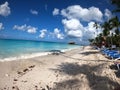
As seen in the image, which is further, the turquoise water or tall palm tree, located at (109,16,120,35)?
tall palm tree, located at (109,16,120,35)

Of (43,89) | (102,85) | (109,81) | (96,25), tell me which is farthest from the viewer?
(96,25)

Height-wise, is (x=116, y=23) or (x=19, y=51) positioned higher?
(x=116, y=23)

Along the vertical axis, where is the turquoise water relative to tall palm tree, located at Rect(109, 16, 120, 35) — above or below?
below

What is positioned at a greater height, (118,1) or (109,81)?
(118,1)

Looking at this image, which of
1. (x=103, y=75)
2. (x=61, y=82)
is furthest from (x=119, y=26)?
(x=61, y=82)

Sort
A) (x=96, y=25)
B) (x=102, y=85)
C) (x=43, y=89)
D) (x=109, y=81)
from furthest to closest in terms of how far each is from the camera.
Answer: (x=96, y=25) → (x=109, y=81) → (x=102, y=85) → (x=43, y=89)

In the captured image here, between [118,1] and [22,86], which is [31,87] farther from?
[118,1]

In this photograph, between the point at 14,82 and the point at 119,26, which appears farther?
the point at 119,26

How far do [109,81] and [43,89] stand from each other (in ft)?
9.72

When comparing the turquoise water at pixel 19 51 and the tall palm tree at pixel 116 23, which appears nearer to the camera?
the turquoise water at pixel 19 51

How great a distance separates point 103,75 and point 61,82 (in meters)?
2.40

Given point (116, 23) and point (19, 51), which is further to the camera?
point (116, 23)

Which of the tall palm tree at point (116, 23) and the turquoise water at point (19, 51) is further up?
the tall palm tree at point (116, 23)

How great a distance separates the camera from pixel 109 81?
24.0 feet
